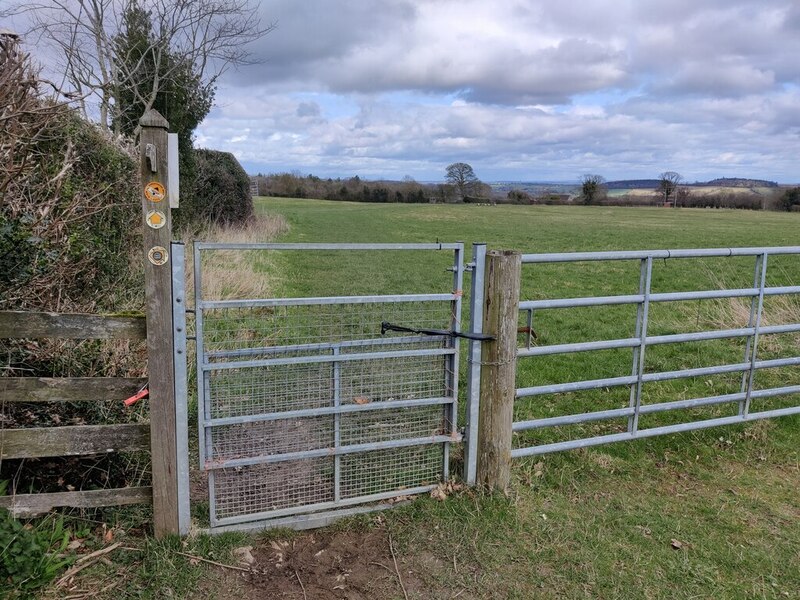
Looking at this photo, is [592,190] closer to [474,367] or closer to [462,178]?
[462,178]

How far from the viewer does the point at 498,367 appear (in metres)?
3.91

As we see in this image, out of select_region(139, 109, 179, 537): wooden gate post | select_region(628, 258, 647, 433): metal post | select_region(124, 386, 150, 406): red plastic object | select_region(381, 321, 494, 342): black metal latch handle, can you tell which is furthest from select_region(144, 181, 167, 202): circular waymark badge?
select_region(628, 258, 647, 433): metal post

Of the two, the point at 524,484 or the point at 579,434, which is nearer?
the point at 524,484

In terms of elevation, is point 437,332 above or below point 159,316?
below

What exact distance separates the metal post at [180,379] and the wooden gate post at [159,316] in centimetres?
2

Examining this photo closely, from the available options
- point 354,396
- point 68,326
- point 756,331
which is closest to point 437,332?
point 354,396

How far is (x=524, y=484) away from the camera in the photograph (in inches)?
167

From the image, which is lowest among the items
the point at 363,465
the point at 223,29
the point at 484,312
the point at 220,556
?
the point at 220,556

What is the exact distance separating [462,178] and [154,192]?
241ft

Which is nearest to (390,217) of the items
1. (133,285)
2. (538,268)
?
(538,268)

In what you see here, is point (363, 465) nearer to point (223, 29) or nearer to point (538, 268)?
point (538, 268)

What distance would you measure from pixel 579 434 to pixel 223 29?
14899 mm

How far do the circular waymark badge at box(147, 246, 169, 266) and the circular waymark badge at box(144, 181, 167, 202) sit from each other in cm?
25

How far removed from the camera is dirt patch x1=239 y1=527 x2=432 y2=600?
3.18 metres
